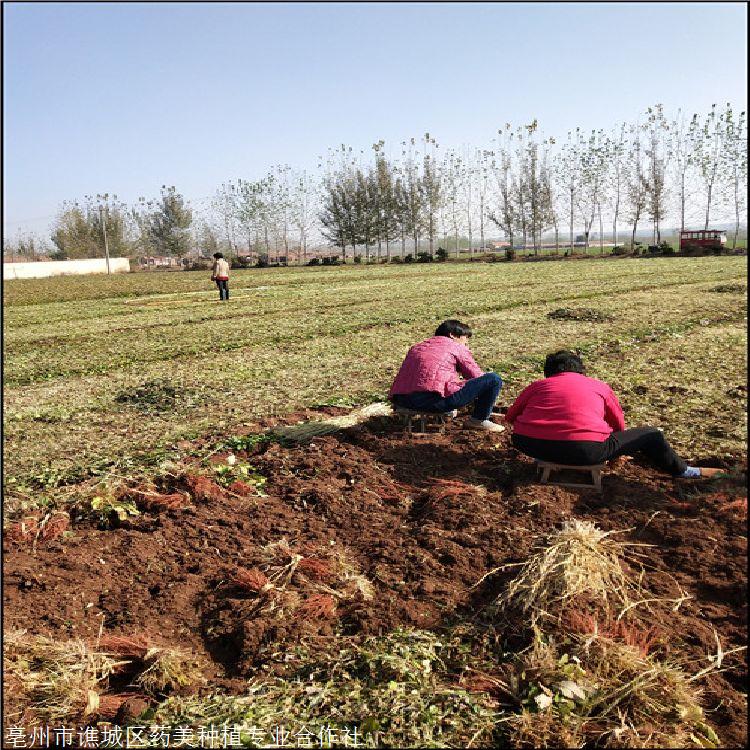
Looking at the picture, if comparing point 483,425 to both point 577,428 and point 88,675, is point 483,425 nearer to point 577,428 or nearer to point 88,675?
point 577,428

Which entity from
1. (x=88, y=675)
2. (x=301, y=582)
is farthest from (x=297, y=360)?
(x=88, y=675)

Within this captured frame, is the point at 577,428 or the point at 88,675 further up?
the point at 577,428

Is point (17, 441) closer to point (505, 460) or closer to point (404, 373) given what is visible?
point (404, 373)

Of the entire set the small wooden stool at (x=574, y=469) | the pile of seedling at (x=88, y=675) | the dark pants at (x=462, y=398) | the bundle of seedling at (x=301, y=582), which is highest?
the dark pants at (x=462, y=398)

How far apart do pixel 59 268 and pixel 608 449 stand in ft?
200

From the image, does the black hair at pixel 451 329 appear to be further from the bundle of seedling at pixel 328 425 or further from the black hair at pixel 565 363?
the black hair at pixel 565 363

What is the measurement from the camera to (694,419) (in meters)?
6.17

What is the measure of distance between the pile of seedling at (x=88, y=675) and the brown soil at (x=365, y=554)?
0.27ft

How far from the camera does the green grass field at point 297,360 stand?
629 centimetres

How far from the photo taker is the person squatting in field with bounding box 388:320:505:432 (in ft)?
19.7

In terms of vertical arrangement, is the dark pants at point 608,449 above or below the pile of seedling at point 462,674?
above

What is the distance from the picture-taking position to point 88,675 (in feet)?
10.1

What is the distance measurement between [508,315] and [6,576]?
39.2 ft

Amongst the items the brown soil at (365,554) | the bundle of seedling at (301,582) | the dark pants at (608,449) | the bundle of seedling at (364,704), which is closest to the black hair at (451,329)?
the brown soil at (365,554)
